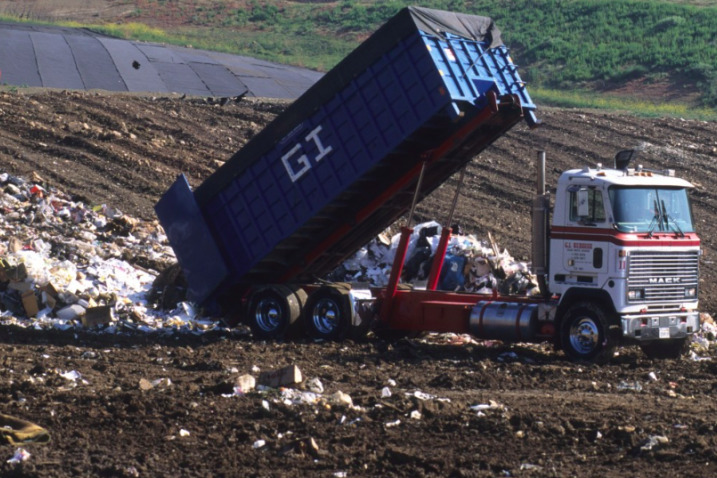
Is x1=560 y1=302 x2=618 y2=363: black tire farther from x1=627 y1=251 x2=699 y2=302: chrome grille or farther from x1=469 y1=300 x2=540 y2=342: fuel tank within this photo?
x1=627 y1=251 x2=699 y2=302: chrome grille

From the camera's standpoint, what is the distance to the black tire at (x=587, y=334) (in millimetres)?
12812

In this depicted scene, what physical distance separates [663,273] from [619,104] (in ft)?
98.6

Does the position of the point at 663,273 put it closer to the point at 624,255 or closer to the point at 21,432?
the point at 624,255

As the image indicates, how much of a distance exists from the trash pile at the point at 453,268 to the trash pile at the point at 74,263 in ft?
10.1

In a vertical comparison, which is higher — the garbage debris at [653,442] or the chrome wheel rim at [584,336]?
the chrome wheel rim at [584,336]

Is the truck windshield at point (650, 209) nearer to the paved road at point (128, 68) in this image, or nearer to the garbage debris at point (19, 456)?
the garbage debris at point (19, 456)

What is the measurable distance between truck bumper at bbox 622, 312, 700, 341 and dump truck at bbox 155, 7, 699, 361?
2 cm

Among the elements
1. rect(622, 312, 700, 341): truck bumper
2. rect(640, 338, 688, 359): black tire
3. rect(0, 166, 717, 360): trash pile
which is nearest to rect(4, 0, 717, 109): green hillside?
rect(0, 166, 717, 360): trash pile

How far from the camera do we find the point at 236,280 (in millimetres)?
14992

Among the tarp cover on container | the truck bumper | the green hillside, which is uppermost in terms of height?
the green hillside

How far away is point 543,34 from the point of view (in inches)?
2160

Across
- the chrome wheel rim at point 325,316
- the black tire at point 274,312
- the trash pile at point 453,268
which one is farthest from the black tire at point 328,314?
the trash pile at point 453,268

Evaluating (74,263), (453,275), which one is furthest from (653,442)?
(74,263)

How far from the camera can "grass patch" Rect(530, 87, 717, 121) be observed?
1524 inches
